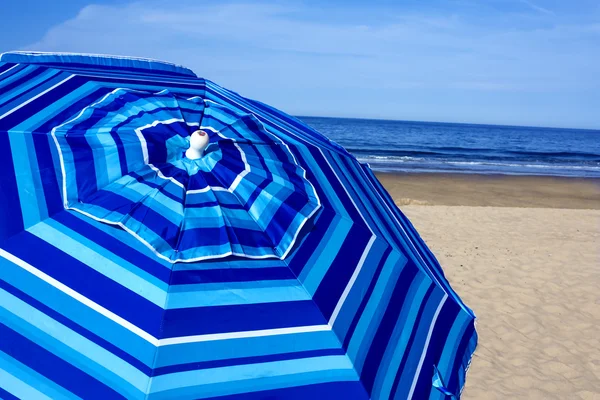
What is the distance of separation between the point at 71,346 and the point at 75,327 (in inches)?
1.9

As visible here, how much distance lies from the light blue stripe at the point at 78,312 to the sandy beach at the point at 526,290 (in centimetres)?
298

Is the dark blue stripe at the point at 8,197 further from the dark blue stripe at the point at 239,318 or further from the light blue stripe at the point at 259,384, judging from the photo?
the light blue stripe at the point at 259,384

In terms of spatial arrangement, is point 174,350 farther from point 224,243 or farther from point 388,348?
point 388,348

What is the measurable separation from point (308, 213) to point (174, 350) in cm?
63

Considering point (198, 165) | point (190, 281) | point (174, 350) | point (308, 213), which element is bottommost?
point (174, 350)

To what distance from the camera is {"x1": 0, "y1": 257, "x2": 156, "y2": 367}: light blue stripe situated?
4.75 feet

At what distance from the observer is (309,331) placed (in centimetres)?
166

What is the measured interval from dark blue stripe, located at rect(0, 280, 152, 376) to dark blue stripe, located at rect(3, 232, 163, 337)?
0.08 meters

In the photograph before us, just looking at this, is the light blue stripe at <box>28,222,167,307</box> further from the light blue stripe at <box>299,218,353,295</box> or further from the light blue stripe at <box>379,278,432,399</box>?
the light blue stripe at <box>379,278,432,399</box>

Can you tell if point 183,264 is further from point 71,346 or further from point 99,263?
point 71,346

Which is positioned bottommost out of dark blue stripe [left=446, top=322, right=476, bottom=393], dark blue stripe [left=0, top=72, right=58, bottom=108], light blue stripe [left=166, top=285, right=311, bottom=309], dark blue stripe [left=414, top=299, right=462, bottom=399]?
dark blue stripe [left=446, top=322, right=476, bottom=393]

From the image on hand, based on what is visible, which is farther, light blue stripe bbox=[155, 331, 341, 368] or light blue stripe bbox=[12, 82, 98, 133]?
light blue stripe bbox=[12, 82, 98, 133]

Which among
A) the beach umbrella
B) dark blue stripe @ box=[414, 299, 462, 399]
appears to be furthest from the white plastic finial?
dark blue stripe @ box=[414, 299, 462, 399]

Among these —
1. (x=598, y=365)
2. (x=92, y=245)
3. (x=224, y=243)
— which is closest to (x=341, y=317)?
(x=224, y=243)
